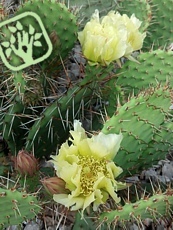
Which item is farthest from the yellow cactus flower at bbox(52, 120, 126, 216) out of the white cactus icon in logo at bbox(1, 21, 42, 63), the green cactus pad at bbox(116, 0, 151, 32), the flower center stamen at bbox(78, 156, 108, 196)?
the green cactus pad at bbox(116, 0, 151, 32)

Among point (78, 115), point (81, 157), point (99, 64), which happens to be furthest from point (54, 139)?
point (81, 157)

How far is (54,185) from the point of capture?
126 cm

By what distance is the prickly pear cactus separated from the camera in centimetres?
120

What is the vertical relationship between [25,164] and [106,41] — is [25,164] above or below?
below

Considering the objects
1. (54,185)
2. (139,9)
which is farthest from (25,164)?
(139,9)

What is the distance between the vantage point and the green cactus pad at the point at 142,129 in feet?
4.31

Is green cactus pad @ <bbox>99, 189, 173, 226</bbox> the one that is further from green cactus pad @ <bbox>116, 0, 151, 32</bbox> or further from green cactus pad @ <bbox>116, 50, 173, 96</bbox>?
green cactus pad @ <bbox>116, 0, 151, 32</bbox>

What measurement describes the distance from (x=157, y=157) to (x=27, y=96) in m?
0.51

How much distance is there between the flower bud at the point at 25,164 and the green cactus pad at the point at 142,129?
24cm

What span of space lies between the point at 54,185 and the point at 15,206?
11 centimetres

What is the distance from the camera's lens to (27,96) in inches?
68.3

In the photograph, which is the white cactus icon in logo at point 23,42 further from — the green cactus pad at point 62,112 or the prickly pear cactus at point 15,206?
the prickly pear cactus at point 15,206

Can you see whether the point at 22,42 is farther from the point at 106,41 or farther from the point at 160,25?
the point at 160,25

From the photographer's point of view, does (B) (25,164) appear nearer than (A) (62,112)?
Yes
